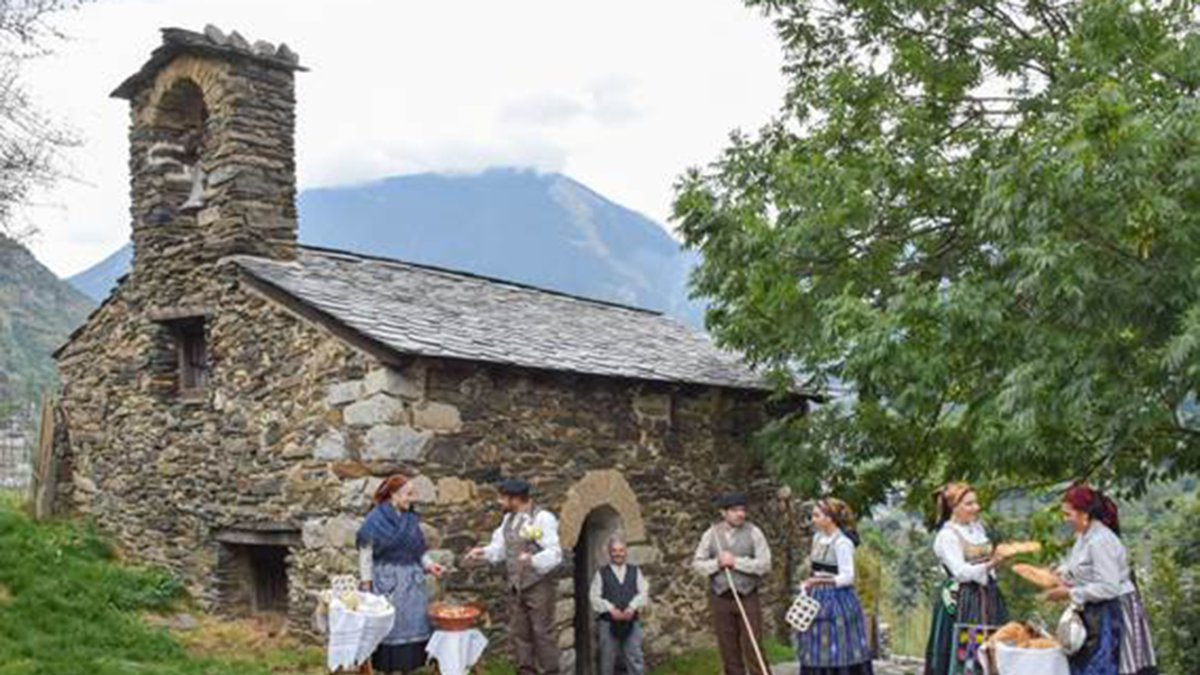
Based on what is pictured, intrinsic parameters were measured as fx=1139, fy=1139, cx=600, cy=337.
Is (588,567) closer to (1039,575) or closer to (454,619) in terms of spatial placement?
(454,619)

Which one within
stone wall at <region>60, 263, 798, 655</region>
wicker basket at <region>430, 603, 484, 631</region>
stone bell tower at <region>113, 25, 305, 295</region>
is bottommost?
wicker basket at <region>430, 603, 484, 631</region>

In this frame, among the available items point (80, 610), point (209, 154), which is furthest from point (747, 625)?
point (209, 154)

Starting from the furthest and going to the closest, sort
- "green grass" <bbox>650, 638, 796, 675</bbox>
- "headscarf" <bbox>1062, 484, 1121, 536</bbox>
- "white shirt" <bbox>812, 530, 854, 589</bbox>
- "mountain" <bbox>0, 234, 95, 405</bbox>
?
"mountain" <bbox>0, 234, 95, 405</bbox> < "green grass" <bbox>650, 638, 796, 675</bbox> < "white shirt" <bbox>812, 530, 854, 589</bbox> < "headscarf" <bbox>1062, 484, 1121, 536</bbox>

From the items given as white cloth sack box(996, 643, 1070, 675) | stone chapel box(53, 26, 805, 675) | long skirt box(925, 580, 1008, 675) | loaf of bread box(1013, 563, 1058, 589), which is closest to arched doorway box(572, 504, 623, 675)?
stone chapel box(53, 26, 805, 675)

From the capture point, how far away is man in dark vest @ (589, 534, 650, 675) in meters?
9.63

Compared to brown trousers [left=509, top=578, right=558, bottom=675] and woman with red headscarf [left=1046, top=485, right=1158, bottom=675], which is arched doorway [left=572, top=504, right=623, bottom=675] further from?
woman with red headscarf [left=1046, top=485, right=1158, bottom=675]

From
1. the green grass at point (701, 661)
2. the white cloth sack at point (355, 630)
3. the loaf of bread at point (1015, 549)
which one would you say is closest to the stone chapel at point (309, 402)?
the green grass at point (701, 661)

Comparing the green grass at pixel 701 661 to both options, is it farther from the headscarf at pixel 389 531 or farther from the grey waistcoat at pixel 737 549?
the headscarf at pixel 389 531

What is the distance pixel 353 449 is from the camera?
368 inches

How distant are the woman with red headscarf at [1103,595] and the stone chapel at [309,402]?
4861 millimetres

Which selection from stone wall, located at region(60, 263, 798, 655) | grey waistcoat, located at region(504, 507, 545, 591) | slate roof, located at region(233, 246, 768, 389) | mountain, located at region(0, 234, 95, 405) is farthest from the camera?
mountain, located at region(0, 234, 95, 405)

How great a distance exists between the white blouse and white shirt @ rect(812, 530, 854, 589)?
641 mm

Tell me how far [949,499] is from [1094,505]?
110 cm

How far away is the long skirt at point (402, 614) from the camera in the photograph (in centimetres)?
820
